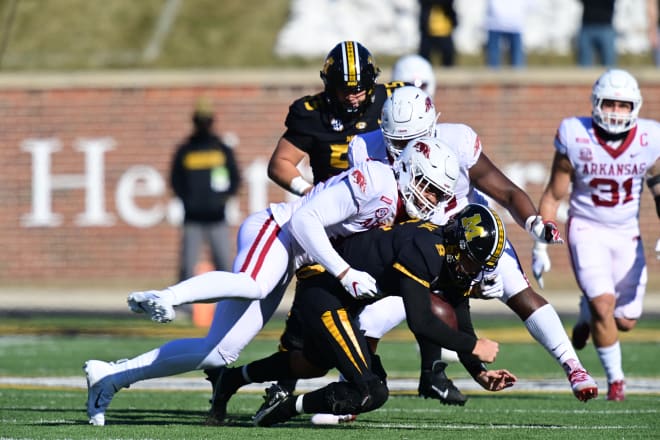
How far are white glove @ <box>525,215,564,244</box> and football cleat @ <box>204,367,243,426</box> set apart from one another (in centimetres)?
157

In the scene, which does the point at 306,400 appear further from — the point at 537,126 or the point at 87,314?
the point at 537,126

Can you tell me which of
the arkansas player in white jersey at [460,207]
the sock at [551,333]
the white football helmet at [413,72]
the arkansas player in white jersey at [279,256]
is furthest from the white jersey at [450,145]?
the white football helmet at [413,72]

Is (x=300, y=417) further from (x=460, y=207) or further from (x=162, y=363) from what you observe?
(x=460, y=207)

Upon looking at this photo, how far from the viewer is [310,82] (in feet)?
53.3

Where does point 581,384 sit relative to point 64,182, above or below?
below

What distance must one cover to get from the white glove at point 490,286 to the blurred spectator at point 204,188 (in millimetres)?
6846

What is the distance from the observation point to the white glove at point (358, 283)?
21.1 ft

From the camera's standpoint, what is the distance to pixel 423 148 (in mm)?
6637

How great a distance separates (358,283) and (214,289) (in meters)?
0.69

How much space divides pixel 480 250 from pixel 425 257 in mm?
238

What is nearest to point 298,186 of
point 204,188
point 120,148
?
point 204,188

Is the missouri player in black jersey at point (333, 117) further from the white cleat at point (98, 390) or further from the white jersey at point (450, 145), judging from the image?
the white cleat at point (98, 390)

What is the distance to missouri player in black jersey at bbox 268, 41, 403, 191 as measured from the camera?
761 centimetres

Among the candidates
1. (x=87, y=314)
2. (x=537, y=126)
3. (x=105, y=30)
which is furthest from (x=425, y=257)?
(x=105, y=30)
